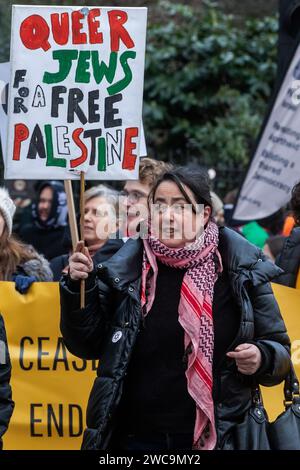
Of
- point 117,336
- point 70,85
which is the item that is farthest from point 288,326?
point 70,85

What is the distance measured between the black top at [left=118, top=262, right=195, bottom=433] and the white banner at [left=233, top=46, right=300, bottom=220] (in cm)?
322

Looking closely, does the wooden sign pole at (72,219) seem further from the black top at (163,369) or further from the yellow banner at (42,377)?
the yellow banner at (42,377)

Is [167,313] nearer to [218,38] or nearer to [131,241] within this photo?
[131,241]

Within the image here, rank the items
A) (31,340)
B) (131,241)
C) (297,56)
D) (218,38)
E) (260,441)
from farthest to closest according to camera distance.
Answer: (218,38) → (297,56) → (31,340) → (131,241) → (260,441)

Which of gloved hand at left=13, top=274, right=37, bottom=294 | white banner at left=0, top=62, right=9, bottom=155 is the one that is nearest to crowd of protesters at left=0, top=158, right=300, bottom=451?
gloved hand at left=13, top=274, right=37, bottom=294

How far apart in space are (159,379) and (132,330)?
0.69 feet

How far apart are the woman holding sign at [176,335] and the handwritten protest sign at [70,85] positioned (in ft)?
1.62

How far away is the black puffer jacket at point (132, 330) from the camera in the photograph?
392cm

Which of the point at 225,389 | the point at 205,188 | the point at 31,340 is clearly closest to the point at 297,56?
the point at 31,340

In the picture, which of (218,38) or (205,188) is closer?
(205,188)

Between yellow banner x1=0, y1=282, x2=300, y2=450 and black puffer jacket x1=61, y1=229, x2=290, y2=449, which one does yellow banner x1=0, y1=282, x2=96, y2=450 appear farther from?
black puffer jacket x1=61, y1=229, x2=290, y2=449

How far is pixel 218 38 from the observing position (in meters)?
14.5

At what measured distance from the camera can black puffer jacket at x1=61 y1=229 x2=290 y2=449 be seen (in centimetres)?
392

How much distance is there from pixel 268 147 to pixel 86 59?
11.3ft
